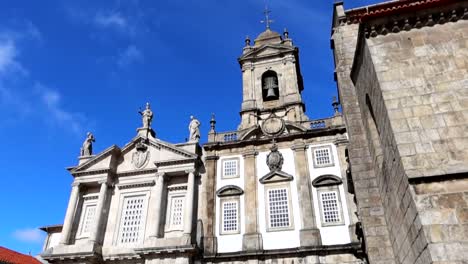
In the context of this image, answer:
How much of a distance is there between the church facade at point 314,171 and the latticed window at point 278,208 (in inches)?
2.4

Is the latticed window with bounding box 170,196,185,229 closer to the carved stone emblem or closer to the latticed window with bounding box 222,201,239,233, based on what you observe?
the latticed window with bounding box 222,201,239,233

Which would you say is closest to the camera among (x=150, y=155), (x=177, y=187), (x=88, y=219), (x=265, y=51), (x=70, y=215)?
(x=70, y=215)

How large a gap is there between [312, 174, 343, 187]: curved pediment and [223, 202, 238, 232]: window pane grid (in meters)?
4.90

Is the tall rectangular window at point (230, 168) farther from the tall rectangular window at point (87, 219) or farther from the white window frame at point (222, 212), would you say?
the tall rectangular window at point (87, 219)

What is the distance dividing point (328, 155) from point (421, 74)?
1340cm

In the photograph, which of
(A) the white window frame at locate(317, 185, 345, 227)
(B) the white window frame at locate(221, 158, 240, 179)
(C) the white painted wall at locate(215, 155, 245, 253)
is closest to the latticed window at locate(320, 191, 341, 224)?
(A) the white window frame at locate(317, 185, 345, 227)

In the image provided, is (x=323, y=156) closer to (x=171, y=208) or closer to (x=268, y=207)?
(x=268, y=207)

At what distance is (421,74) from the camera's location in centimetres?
732

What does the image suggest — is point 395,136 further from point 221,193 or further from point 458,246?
→ point 221,193

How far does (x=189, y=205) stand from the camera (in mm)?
20078

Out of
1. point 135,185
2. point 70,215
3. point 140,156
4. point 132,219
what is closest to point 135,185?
point 135,185

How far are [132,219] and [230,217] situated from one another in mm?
6513

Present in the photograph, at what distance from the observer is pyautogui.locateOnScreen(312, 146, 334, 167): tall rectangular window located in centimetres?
2011

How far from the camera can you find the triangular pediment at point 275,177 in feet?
65.8
